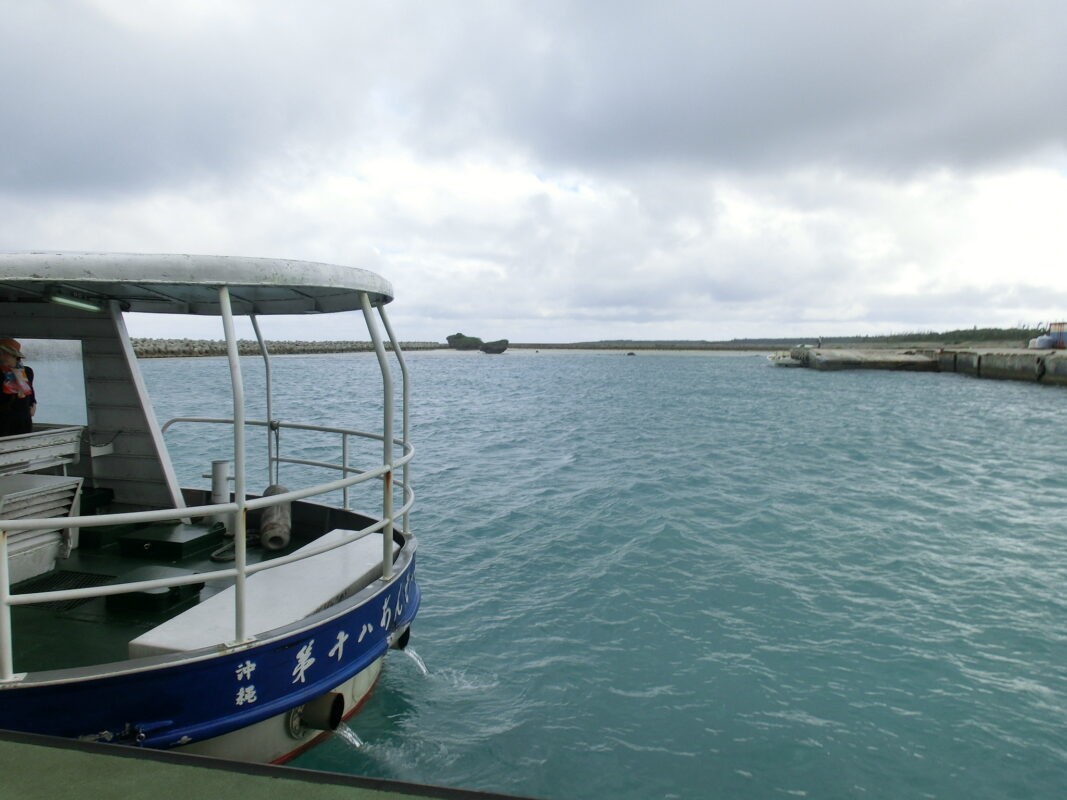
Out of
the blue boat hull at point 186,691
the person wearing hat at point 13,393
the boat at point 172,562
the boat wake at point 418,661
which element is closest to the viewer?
the blue boat hull at point 186,691

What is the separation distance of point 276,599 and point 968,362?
75548mm

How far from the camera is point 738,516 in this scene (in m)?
13.9

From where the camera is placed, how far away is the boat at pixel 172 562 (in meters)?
3.86

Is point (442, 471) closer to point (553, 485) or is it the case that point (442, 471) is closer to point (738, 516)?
point (553, 485)

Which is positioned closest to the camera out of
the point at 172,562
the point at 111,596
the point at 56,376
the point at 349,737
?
the point at 111,596

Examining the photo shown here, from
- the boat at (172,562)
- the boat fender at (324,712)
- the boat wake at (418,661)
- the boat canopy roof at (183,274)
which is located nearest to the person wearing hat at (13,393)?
the boat at (172,562)

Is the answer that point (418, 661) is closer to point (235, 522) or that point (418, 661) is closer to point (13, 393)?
point (235, 522)

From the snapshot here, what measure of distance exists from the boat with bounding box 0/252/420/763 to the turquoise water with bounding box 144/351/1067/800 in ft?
5.18

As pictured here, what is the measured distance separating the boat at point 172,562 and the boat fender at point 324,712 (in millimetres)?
16

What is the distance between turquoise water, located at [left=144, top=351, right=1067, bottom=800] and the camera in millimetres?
5871

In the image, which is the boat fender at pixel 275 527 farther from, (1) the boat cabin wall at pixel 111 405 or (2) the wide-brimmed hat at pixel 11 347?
(2) the wide-brimmed hat at pixel 11 347

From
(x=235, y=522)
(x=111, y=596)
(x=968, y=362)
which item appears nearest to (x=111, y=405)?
(x=111, y=596)

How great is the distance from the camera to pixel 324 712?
4.67 meters

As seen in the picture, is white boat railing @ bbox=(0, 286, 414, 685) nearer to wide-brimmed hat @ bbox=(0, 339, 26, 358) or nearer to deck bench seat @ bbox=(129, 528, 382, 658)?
deck bench seat @ bbox=(129, 528, 382, 658)
